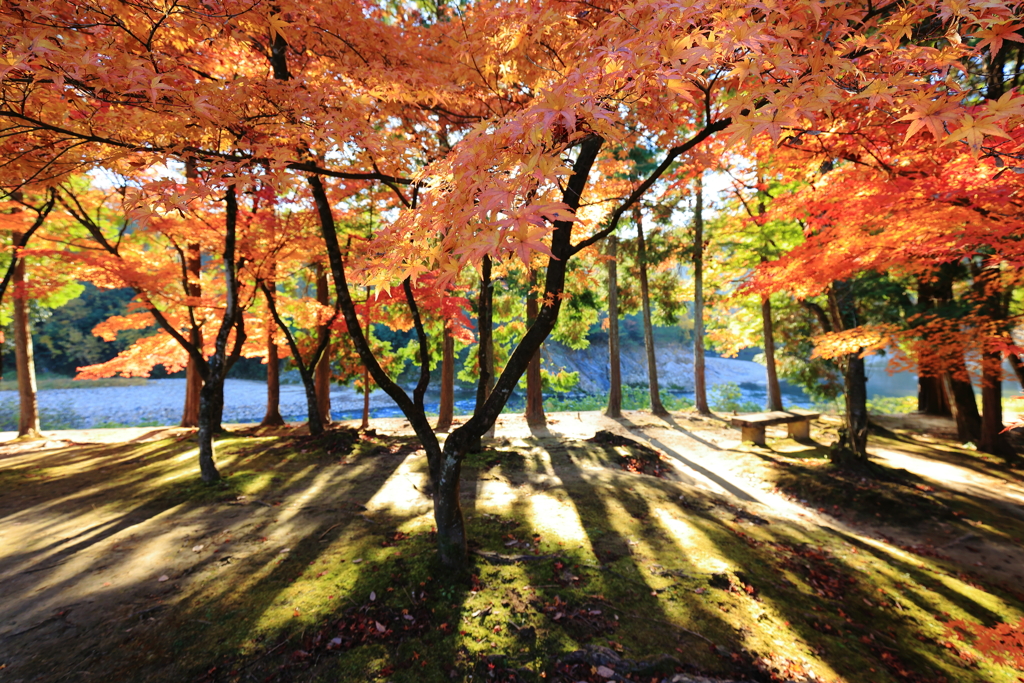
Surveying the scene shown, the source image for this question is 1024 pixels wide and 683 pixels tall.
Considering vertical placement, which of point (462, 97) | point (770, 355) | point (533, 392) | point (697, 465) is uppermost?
point (462, 97)

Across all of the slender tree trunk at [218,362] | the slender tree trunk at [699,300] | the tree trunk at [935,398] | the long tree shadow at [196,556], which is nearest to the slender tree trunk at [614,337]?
the slender tree trunk at [699,300]

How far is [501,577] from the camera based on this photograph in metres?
3.35

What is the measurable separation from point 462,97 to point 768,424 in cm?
946

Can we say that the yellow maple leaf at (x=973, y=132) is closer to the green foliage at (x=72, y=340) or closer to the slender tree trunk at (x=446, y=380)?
the slender tree trunk at (x=446, y=380)

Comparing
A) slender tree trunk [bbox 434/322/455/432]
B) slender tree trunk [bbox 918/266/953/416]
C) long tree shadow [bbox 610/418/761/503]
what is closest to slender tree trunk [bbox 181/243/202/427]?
slender tree trunk [bbox 434/322/455/432]

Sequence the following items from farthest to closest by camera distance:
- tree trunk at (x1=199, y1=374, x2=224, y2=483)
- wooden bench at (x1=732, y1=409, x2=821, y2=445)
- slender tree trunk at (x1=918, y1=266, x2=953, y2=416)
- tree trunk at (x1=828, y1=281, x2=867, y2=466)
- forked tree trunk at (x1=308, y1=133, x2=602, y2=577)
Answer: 1. wooden bench at (x1=732, y1=409, x2=821, y2=445)
2. slender tree trunk at (x1=918, y1=266, x2=953, y2=416)
3. tree trunk at (x1=828, y1=281, x2=867, y2=466)
4. tree trunk at (x1=199, y1=374, x2=224, y2=483)
5. forked tree trunk at (x1=308, y1=133, x2=602, y2=577)

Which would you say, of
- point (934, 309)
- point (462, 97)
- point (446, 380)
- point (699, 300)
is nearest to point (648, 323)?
point (699, 300)

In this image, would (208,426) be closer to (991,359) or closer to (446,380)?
(446,380)

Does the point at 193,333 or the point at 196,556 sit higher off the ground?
the point at 193,333

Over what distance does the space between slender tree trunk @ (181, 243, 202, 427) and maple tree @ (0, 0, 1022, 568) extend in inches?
124

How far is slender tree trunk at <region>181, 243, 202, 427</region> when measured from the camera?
7.95 m

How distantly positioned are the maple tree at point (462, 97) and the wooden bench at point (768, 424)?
7.18m

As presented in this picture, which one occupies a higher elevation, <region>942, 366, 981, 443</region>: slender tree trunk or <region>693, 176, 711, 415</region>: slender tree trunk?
<region>693, 176, 711, 415</region>: slender tree trunk

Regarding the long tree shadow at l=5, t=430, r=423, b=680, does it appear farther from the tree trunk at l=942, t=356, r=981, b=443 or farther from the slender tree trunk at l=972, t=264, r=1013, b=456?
the tree trunk at l=942, t=356, r=981, b=443
